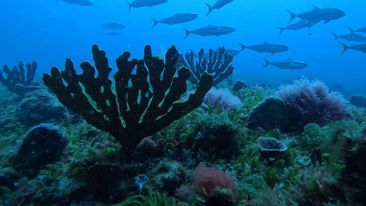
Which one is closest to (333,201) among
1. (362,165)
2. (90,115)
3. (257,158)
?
(362,165)

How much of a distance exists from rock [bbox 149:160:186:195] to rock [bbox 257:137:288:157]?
1053 millimetres

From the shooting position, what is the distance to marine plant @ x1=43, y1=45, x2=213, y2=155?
13.7 feet

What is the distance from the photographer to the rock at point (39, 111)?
25.9 ft

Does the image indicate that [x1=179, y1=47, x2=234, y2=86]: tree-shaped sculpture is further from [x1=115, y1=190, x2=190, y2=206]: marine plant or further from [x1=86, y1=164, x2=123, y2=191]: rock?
[x1=115, y1=190, x2=190, y2=206]: marine plant

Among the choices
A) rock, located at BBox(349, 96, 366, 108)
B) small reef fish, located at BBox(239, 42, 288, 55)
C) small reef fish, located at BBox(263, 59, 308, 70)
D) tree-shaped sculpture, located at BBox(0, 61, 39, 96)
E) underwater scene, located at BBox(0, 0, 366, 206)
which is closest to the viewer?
underwater scene, located at BBox(0, 0, 366, 206)

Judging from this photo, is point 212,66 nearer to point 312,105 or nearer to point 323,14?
point 312,105

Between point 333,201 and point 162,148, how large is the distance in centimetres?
235

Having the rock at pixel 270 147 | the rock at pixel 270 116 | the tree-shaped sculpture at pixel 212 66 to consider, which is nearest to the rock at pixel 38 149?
the rock at pixel 270 147

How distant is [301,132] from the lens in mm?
5562

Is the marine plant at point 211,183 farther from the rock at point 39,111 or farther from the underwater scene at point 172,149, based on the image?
the rock at point 39,111

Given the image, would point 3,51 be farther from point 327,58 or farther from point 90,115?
point 90,115

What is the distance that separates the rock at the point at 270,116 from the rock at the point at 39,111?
4.51m

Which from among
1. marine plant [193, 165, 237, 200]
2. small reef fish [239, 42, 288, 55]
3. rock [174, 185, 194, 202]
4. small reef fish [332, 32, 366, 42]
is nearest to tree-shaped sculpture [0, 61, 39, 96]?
small reef fish [239, 42, 288, 55]

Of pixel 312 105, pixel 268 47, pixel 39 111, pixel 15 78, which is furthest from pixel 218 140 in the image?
pixel 268 47
